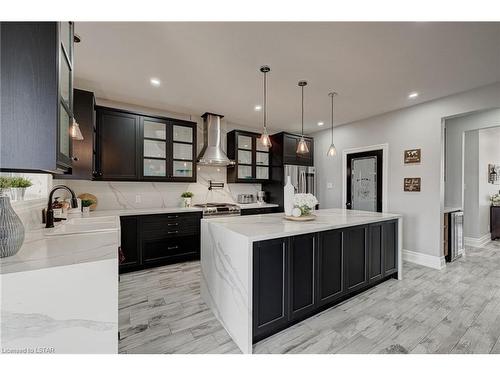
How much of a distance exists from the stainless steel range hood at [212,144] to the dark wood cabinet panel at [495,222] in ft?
20.5

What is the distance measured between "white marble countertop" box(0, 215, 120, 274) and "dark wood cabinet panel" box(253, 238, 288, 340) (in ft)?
3.30

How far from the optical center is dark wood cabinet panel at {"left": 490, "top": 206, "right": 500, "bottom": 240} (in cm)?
499

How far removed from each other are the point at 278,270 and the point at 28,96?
71.7 inches

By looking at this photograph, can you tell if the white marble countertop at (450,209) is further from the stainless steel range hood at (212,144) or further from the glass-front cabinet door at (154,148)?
the glass-front cabinet door at (154,148)

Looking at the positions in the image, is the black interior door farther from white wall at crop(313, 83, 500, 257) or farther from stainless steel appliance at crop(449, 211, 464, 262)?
stainless steel appliance at crop(449, 211, 464, 262)

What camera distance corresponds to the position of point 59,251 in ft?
Answer: 3.97

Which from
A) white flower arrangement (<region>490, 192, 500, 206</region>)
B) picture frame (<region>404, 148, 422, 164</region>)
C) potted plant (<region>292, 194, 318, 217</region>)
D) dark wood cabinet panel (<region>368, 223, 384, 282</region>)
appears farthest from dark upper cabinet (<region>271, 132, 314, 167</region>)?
white flower arrangement (<region>490, 192, 500, 206</region>)

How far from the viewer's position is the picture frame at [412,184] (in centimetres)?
357

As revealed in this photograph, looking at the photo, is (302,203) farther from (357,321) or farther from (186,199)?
(186,199)

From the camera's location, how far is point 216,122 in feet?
13.5

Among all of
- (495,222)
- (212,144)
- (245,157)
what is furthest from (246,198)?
(495,222)

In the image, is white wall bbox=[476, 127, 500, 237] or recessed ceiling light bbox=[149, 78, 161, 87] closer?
recessed ceiling light bbox=[149, 78, 161, 87]

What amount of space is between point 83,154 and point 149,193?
4.12 feet
